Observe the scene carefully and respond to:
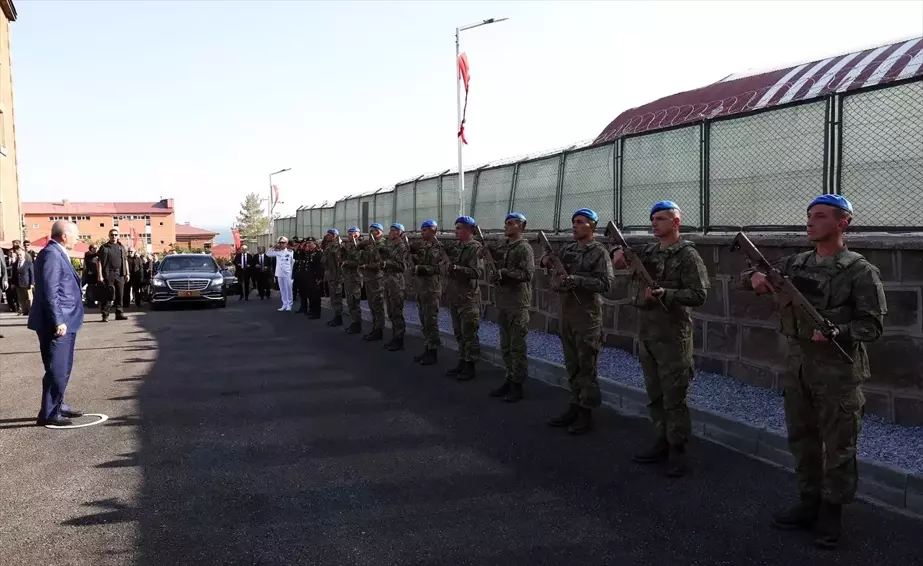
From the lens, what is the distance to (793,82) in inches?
469

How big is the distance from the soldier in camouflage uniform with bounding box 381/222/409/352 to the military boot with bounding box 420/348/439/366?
1.30 metres

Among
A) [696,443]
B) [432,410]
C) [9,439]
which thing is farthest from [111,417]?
[696,443]

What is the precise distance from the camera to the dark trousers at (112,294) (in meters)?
16.4

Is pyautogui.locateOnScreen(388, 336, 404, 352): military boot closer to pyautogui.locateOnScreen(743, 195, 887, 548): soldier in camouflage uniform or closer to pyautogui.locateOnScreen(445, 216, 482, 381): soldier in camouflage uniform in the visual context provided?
pyautogui.locateOnScreen(445, 216, 482, 381): soldier in camouflage uniform

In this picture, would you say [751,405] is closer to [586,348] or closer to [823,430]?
[586,348]

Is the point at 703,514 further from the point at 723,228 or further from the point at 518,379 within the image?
the point at 723,228

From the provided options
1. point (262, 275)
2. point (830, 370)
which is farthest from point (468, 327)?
point (262, 275)

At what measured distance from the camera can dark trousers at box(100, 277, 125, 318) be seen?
16422 millimetres

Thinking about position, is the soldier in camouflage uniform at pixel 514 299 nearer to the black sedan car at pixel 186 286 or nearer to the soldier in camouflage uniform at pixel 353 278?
the soldier in camouflage uniform at pixel 353 278

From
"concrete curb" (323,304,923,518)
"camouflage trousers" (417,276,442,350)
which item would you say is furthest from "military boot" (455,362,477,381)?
"camouflage trousers" (417,276,442,350)

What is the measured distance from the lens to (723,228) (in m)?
8.38

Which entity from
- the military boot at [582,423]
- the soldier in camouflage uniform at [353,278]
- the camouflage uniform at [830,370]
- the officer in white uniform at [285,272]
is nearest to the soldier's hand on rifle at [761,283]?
the camouflage uniform at [830,370]

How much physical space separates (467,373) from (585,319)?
2.81 metres

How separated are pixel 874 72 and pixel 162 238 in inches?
4669
